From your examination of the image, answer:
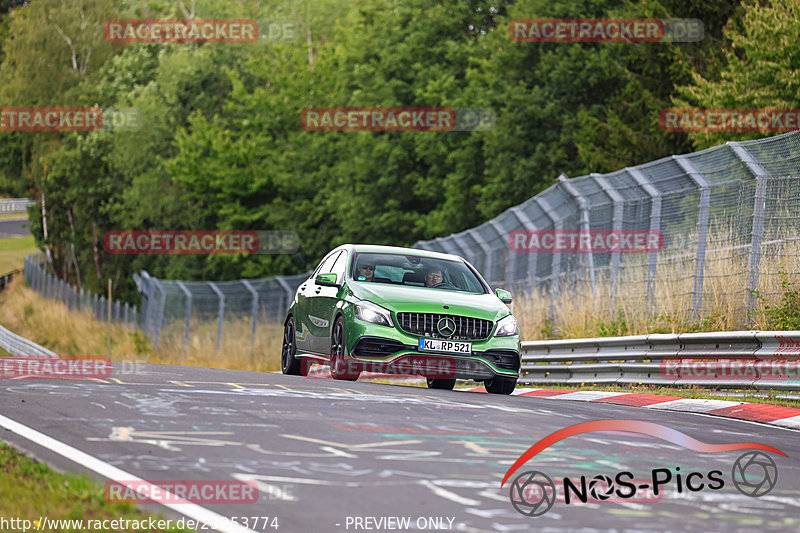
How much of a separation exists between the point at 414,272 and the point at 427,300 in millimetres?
1187

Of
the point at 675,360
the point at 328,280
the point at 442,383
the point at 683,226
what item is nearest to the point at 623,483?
the point at 328,280

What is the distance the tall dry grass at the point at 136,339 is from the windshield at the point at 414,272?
1734cm

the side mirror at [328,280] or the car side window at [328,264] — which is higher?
the car side window at [328,264]

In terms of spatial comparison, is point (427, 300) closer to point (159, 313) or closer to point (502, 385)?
point (502, 385)

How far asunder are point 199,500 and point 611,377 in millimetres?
10931

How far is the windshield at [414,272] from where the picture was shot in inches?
581

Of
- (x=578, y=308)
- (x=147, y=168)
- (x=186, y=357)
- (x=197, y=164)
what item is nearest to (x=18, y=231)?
(x=147, y=168)

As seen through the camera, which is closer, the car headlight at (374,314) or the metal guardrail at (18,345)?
the car headlight at (374,314)

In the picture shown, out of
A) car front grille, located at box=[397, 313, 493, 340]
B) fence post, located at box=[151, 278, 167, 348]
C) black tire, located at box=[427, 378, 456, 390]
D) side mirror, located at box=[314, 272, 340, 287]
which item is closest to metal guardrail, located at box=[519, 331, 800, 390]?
black tire, located at box=[427, 378, 456, 390]

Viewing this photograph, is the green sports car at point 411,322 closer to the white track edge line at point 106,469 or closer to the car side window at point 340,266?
the car side window at point 340,266

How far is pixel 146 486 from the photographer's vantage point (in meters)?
6.59

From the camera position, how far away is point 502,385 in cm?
1425

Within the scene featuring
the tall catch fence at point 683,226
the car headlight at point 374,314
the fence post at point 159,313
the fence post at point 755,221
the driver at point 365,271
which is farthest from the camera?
the fence post at point 159,313

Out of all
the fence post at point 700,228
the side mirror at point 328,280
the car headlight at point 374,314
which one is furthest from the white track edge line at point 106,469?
the fence post at point 700,228
